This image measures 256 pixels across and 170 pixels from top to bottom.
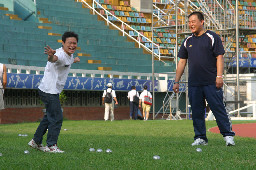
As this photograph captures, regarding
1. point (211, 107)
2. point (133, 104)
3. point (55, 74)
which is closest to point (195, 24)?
point (211, 107)

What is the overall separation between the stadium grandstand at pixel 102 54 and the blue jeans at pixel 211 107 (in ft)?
55.7

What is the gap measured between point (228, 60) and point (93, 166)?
27.9m

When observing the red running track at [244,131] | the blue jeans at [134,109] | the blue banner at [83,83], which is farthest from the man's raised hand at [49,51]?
A: the blue jeans at [134,109]

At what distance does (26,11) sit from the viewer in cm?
3609

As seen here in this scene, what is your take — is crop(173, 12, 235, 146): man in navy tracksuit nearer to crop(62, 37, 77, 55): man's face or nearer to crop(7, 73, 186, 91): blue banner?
crop(62, 37, 77, 55): man's face

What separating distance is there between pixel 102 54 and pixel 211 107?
86.1 feet

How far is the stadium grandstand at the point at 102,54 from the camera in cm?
2923

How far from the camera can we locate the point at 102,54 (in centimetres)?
3609

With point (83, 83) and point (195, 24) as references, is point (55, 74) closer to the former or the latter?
point (195, 24)

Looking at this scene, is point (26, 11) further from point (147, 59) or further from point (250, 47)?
point (250, 47)

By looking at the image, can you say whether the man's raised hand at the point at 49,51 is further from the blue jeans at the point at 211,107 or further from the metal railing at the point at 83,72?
the metal railing at the point at 83,72

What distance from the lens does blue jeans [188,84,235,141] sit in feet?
33.0

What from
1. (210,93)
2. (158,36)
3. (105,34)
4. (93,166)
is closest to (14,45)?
(105,34)

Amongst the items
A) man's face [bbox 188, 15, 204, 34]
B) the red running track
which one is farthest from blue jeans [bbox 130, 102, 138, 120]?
man's face [bbox 188, 15, 204, 34]
